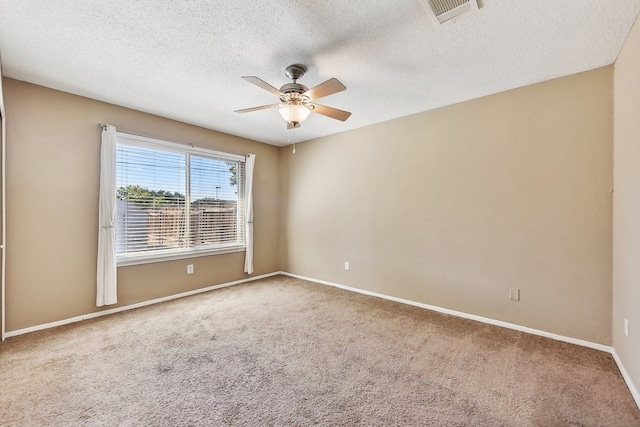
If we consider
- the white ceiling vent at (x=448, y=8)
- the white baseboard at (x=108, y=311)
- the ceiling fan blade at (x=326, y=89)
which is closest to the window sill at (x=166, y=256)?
the white baseboard at (x=108, y=311)

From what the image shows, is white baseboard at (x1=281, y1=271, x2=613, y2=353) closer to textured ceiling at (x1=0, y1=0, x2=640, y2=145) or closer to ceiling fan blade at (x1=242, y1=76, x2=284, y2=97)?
textured ceiling at (x1=0, y1=0, x2=640, y2=145)

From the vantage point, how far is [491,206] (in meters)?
3.05

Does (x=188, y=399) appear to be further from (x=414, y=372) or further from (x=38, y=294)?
(x=38, y=294)

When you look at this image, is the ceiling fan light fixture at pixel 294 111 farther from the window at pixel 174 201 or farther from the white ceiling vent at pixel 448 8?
the window at pixel 174 201

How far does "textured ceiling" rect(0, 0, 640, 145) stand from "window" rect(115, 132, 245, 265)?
2.67 feet

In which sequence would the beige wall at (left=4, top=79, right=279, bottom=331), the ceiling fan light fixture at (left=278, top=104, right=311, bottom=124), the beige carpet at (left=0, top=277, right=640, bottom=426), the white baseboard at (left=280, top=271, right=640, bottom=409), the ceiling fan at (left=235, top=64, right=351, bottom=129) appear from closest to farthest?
the beige carpet at (left=0, top=277, right=640, bottom=426) < the white baseboard at (left=280, top=271, right=640, bottom=409) < the ceiling fan at (left=235, top=64, right=351, bottom=129) < the ceiling fan light fixture at (left=278, top=104, right=311, bottom=124) < the beige wall at (left=4, top=79, right=279, bottom=331)

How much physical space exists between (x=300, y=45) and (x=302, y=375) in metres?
2.53

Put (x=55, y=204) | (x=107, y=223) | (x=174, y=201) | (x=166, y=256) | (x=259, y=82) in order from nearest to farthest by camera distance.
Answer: (x=259, y=82), (x=55, y=204), (x=107, y=223), (x=166, y=256), (x=174, y=201)

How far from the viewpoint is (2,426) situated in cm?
159

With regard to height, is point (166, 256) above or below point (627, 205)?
below

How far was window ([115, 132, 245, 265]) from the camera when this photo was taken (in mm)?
3480

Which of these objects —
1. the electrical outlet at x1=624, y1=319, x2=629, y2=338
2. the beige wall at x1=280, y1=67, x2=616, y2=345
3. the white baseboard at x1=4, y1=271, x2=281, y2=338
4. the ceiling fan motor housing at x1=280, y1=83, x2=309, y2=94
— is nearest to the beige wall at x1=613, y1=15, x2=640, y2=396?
the electrical outlet at x1=624, y1=319, x2=629, y2=338

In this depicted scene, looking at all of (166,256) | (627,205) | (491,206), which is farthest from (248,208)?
(627,205)

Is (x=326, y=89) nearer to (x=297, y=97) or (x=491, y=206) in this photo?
(x=297, y=97)
